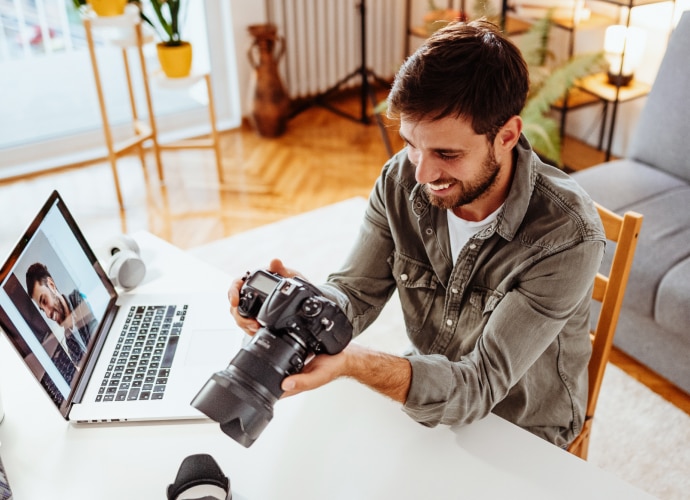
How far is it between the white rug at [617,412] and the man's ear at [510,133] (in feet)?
3.40

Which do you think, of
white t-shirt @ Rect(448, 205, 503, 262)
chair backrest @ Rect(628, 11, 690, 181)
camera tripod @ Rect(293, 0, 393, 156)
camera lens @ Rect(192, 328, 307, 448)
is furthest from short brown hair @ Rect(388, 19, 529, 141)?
camera tripod @ Rect(293, 0, 393, 156)

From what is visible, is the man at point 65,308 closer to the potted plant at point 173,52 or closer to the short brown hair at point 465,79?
the short brown hair at point 465,79

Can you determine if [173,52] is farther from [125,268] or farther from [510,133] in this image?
[510,133]

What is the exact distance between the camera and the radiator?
392 cm

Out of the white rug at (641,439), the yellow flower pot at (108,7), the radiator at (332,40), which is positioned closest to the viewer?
the white rug at (641,439)

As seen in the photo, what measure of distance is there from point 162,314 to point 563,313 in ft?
2.36

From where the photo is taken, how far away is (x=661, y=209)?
2.32 m

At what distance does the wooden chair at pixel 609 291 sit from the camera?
1.38m

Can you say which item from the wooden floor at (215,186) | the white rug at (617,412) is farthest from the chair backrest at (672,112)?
the wooden floor at (215,186)

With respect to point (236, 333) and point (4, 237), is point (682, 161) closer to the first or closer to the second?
point (236, 333)

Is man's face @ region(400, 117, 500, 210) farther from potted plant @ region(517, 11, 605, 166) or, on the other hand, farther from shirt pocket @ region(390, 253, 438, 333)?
potted plant @ region(517, 11, 605, 166)

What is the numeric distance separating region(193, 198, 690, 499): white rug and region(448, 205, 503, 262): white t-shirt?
88 cm

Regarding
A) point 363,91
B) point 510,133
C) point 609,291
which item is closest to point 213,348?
point 510,133

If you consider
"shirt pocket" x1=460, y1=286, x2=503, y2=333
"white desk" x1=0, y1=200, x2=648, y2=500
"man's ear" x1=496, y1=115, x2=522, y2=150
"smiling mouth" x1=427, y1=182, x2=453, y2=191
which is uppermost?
"man's ear" x1=496, y1=115, x2=522, y2=150
